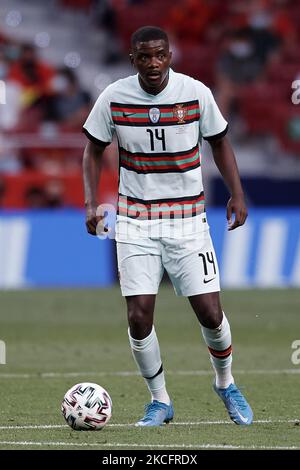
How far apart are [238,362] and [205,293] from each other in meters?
3.87

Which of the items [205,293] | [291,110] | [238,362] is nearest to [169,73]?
[205,293]

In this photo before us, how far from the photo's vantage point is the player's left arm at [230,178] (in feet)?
25.6

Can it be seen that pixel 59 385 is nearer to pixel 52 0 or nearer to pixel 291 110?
pixel 291 110

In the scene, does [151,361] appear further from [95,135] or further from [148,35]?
[148,35]

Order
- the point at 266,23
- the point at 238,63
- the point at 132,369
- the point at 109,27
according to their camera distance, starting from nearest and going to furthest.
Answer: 1. the point at 132,369
2. the point at 238,63
3. the point at 266,23
4. the point at 109,27

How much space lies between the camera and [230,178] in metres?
7.88

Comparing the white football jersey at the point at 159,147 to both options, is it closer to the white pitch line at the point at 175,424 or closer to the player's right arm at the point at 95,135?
the player's right arm at the point at 95,135

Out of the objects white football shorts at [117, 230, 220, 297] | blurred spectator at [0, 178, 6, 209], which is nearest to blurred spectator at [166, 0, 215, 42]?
blurred spectator at [0, 178, 6, 209]

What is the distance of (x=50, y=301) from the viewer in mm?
17062

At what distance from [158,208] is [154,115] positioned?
1.91ft

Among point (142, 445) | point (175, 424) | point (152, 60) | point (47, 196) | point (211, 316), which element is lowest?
point (47, 196)

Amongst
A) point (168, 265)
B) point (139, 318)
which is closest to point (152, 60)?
point (168, 265)

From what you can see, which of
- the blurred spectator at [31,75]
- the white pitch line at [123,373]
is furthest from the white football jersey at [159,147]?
the blurred spectator at [31,75]

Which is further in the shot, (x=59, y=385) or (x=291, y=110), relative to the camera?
(x=291, y=110)
